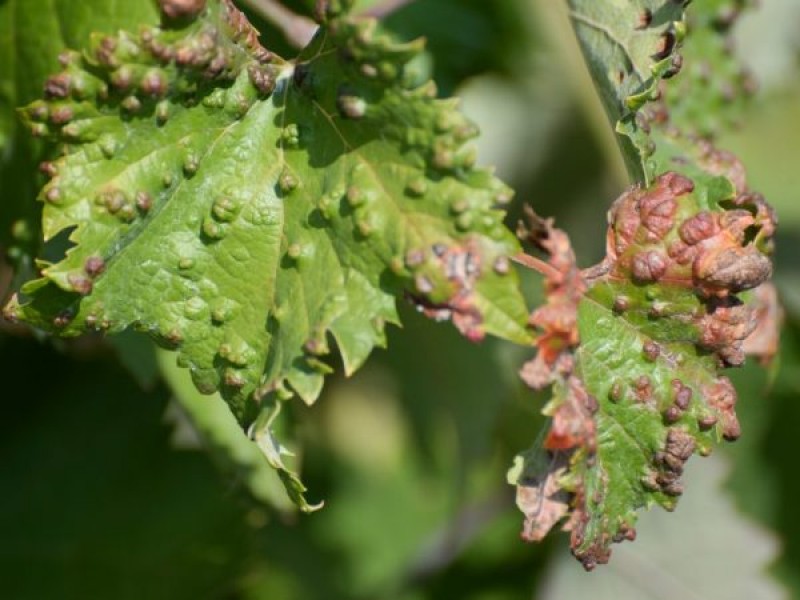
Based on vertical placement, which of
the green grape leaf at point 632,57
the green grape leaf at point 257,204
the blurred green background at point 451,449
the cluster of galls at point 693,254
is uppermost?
the green grape leaf at point 632,57

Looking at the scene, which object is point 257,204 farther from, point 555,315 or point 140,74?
point 555,315

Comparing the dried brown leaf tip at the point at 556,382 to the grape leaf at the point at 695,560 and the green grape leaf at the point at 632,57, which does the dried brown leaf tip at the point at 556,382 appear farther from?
the grape leaf at the point at 695,560

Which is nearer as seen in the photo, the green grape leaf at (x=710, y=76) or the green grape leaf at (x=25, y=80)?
the green grape leaf at (x=25, y=80)

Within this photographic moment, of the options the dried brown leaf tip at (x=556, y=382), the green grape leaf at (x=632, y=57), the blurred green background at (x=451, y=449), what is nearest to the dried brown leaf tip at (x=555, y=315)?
the dried brown leaf tip at (x=556, y=382)

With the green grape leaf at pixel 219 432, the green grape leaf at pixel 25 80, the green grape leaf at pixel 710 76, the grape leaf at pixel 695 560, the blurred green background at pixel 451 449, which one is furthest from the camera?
the grape leaf at pixel 695 560

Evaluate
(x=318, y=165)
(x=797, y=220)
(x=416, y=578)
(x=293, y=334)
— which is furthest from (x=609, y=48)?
(x=416, y=578)

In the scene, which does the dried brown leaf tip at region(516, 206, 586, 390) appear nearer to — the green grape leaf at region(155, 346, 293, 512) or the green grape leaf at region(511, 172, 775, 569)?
the green grape leaf at region(511, 172, 775, 569)
